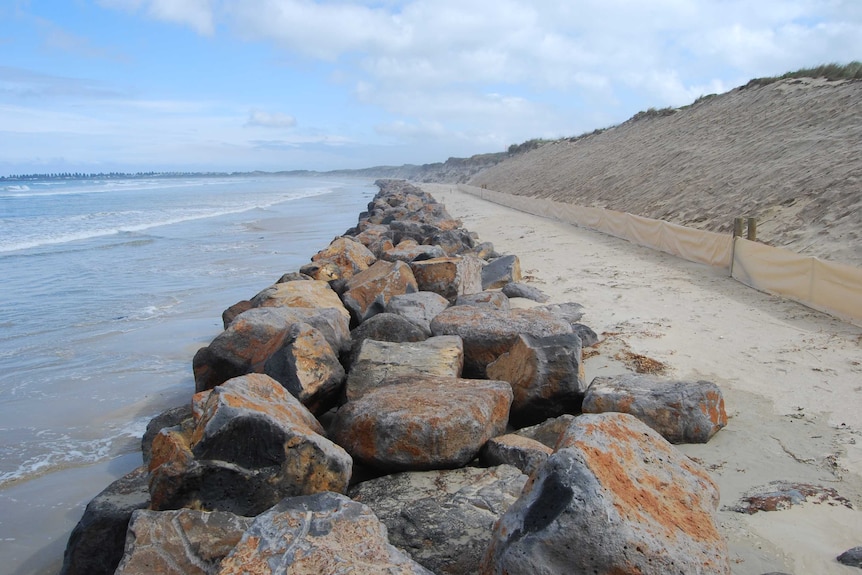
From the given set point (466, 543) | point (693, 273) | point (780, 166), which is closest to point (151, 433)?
point (466, 543)

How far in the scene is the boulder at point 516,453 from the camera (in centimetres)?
375

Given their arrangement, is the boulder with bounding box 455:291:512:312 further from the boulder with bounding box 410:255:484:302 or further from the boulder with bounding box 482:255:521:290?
the boulder with bounding box 482:255:521:290

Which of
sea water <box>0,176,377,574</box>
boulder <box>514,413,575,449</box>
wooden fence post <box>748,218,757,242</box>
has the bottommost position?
sea water <box>0,176,377,574</box>

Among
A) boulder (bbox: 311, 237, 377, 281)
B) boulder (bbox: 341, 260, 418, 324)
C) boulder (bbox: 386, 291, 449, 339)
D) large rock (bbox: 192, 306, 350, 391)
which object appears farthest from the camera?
boulder (bbox: 311, 237, 377, 281)

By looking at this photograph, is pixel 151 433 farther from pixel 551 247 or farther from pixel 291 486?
pixel 551 247

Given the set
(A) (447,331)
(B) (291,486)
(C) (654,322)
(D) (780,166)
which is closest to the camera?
(B) (291,486)

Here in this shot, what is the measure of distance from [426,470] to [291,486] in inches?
32.2

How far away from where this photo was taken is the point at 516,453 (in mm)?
3795

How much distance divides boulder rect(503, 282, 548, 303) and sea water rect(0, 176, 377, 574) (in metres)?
4.37

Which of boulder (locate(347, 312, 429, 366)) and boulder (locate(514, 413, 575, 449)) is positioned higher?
boulder (locate(347, 312, 429, 366))

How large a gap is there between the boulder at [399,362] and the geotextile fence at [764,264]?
5472 millimetres

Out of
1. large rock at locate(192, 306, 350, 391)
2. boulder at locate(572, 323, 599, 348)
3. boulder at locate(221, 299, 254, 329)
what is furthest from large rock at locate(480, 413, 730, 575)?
boulder at locate(221, 299, 254, 329)

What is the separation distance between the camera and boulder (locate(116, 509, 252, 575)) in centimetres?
288

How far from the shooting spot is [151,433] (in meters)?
4.94
